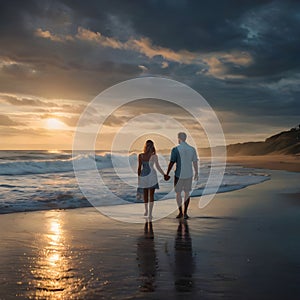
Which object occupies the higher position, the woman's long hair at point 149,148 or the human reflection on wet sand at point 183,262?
the woman's long hair at point 149,148

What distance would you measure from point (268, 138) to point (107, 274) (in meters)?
89.2

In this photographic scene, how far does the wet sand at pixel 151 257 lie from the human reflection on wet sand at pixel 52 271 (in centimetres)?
1

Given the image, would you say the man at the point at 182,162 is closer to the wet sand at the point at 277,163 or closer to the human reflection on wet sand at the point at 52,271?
the human reflection on wet sand at the point at 52,271

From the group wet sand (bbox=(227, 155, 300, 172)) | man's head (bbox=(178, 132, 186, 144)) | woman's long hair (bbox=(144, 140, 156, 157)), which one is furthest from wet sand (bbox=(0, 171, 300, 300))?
wet sand (bbox=(227, 155, 300, 172))

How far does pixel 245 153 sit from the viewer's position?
284 feet

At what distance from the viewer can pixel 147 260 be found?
5707 mm

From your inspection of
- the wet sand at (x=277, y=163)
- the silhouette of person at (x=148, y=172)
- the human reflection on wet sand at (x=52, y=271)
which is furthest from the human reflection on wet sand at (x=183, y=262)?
the wet sand at (x=277, y=163)

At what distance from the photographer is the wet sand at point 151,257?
14.4 ft

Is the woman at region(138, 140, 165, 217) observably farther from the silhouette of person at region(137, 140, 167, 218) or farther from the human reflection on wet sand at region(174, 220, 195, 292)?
the human reflection on wet sand at region(174, 220, 195, 292)

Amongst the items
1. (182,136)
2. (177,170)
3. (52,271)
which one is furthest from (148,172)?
(52,271)

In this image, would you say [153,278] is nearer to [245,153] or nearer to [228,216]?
[228,216]

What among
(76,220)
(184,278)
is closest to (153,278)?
(184,278)

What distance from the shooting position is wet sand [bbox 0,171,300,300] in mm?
4395

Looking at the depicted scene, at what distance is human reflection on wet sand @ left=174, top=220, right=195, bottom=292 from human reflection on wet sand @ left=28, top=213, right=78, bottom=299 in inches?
51.5
